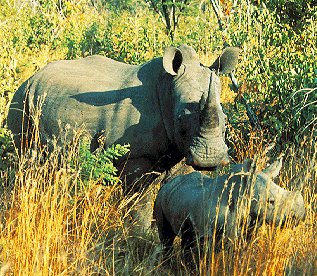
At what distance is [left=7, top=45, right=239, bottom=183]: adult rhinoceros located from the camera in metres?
5.70

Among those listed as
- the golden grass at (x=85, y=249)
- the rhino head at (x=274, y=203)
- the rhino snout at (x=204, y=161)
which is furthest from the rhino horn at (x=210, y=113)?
the rhino head at (x=274, y=203)

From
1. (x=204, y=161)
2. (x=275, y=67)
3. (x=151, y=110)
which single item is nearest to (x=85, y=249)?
(x=204, y=161)

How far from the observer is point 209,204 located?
4.59 metres

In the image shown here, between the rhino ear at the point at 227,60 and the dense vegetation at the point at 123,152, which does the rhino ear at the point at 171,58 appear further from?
the dense vegetation at the point at 123,152

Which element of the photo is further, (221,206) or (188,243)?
(188,243)

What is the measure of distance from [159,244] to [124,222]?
0.47m

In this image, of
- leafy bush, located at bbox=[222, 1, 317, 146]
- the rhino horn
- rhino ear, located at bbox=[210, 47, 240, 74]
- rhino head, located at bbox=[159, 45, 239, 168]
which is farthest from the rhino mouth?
leafy bush, located at bbox=[222, 1, 317, 146]

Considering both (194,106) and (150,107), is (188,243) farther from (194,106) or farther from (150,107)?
(150,107)

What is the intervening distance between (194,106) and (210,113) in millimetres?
303

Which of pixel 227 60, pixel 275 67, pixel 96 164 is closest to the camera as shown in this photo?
pixel 96 164

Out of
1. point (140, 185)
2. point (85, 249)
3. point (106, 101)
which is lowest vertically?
point (140, 185)

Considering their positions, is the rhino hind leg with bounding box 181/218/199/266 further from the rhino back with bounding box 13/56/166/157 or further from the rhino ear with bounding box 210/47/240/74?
the rhino ear with bounding box 210/47/240/74

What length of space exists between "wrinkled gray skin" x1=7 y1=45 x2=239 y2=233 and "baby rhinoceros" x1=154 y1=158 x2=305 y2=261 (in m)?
0.63

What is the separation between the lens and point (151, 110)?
6.14m
